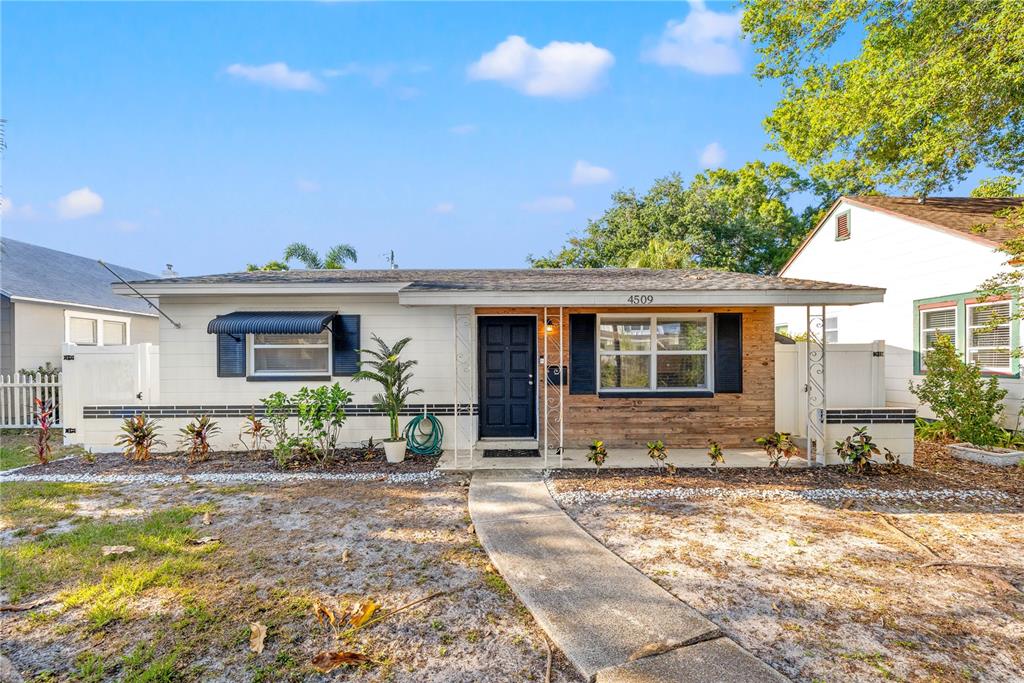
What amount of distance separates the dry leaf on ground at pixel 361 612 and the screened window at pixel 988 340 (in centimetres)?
1029

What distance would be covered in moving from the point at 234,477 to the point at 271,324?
90.3 inches

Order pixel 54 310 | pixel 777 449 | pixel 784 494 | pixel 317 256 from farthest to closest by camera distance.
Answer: pixel 317 256 < pixel 54 310 < pixel 777 449 < pixel 784 494

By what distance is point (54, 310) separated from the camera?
475 inches

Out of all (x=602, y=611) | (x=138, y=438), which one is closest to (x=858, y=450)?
(x=602, y=611)

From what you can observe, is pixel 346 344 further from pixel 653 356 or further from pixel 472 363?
pixel 653 356

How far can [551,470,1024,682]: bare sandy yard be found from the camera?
2574 mm

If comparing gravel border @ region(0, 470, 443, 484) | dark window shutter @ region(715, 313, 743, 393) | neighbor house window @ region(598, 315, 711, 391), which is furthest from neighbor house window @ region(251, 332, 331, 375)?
dark window shutter @ region(715, 313, 743, 393)

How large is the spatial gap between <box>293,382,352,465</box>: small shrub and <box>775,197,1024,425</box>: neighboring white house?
9879 mm

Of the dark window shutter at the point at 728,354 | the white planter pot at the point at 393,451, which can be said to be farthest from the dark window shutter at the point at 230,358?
the dark window shutter at the point at 728,354

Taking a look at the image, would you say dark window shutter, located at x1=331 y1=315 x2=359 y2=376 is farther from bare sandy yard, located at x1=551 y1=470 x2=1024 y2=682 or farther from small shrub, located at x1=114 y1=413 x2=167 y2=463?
bare sandy yard, located at x1=551 y1=470 x2=1024 y2=682

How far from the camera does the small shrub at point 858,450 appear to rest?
20.7 feet

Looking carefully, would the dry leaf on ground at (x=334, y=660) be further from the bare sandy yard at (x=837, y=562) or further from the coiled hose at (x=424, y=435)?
the coiled hose at (x=424, y=435)

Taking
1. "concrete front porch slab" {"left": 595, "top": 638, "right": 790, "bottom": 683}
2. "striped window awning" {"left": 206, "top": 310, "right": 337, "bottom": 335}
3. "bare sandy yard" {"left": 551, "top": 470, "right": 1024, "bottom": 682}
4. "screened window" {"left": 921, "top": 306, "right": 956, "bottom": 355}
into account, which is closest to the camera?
"concrete front porch slab" {"left": 595, "top": 638, "right": 790, "bottom": 683}

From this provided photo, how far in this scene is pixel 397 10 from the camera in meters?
9.29
